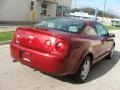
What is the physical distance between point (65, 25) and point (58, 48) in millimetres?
1280

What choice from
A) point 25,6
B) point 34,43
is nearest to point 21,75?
point 34,43

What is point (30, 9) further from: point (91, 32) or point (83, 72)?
point (83, 72)

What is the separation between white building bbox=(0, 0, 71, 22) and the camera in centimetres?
2455

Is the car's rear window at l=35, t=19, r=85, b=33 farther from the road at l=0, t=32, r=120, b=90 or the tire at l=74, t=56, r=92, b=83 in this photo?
the road at l=0, t=32, r=120, b=90

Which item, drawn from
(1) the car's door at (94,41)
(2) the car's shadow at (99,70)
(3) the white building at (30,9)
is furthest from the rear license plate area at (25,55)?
(3) the white building at (30,9)

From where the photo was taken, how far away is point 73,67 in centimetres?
508

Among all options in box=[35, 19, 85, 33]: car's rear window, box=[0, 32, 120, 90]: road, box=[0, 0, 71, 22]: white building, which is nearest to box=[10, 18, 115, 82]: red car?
box=[35, 19, 85, 33]: car's rear window

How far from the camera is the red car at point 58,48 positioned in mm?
4832

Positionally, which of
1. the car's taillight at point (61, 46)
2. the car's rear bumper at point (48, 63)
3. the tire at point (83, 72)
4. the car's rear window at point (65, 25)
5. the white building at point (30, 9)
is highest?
the white building at point (30, 9)

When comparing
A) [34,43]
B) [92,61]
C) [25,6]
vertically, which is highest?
[25,6]

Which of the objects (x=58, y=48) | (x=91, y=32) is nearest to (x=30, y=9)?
(x=91, y=32)

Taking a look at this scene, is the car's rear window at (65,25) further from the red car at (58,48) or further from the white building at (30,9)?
the white building at (30,9)

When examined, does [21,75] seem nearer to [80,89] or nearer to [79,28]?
[80,89]

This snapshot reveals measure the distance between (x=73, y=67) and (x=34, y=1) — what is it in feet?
83.9
